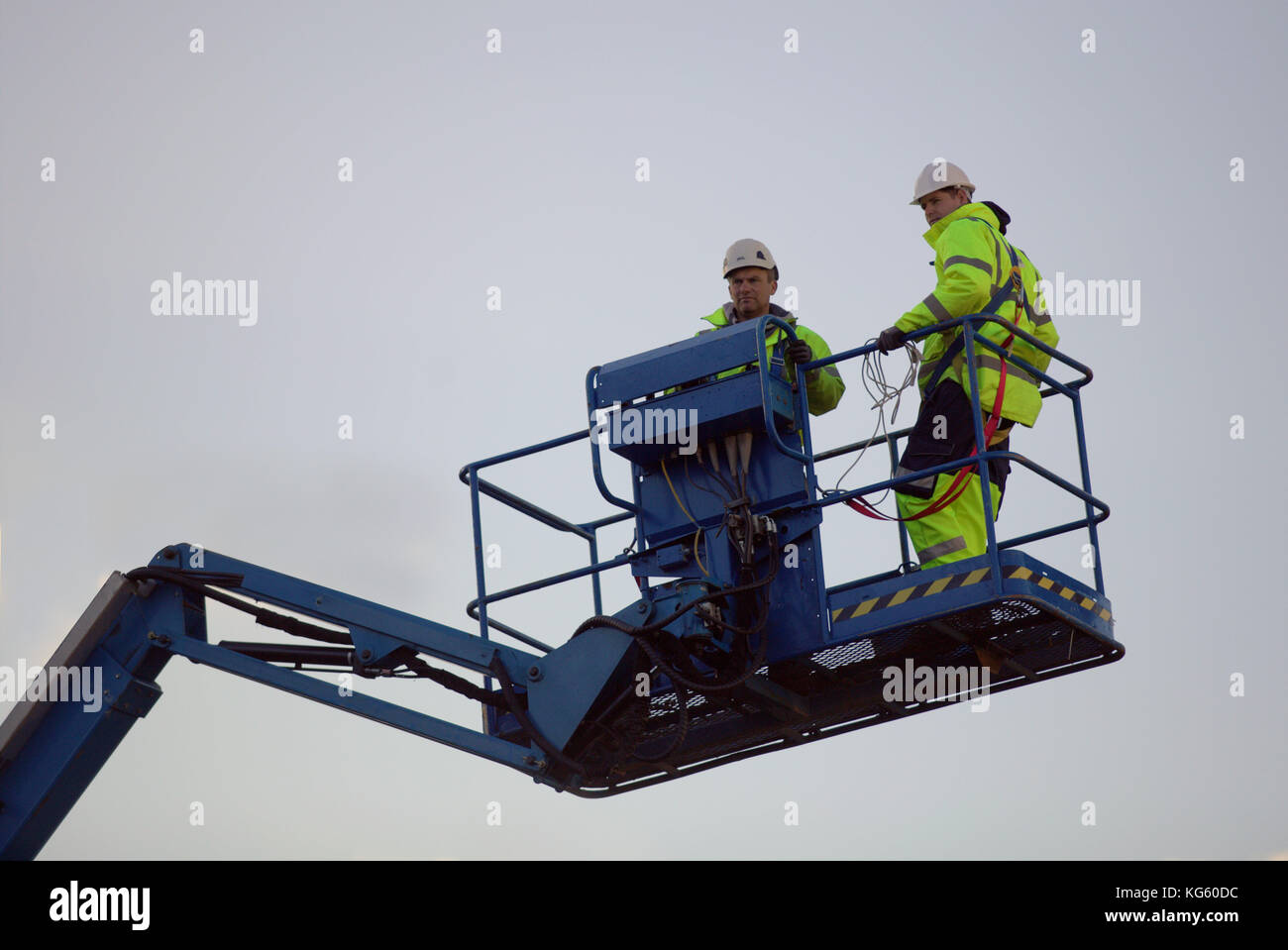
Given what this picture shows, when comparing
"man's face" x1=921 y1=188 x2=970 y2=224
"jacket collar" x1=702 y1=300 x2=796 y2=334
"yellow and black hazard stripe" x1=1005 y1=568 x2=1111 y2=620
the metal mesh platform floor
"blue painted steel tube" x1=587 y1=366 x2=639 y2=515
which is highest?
"man's face" x1=921 y1=188 x2=970 y2=224

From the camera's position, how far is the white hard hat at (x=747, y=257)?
13.1 metres

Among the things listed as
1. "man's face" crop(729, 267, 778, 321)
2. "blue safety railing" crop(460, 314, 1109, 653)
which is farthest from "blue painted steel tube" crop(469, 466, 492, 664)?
"man's face" crop(729, 267, 778, 321)

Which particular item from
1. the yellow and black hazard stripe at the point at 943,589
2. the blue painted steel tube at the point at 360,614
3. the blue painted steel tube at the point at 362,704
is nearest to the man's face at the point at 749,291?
the yellow and black hazard stripe at the point at 943,589

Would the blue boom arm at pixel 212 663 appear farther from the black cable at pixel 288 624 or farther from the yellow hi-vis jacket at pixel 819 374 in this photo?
the yellow hi-vis jacket at pixel 819 374

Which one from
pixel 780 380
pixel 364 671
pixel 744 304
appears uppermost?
pixel 744 304

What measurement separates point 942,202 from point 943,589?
9.60ft

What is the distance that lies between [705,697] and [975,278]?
9.80 ft

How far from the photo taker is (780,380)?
11625mm

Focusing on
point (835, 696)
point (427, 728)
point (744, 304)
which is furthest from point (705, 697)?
point (744, 304)

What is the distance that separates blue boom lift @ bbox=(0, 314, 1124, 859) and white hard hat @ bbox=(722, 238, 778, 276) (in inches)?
61.3

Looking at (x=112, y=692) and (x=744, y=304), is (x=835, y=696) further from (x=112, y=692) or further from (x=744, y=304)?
(x=112, y=692)

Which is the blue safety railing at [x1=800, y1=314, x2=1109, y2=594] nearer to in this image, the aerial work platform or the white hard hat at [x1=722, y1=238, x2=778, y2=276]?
the aerial work platform

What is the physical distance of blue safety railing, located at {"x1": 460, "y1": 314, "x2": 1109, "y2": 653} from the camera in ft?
35.8

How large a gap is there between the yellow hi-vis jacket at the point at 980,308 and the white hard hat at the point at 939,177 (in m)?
0.22
